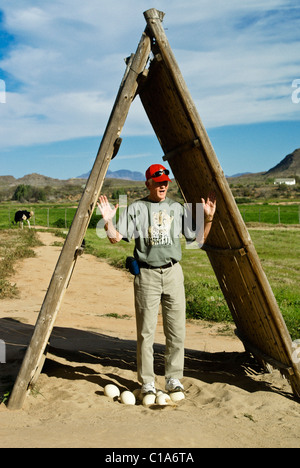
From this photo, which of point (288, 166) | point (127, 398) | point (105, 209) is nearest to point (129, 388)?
point (127, 398)

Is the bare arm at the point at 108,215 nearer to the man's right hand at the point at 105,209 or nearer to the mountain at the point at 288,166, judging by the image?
the man's right hand at the point at 105,209

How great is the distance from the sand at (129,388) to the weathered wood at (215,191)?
1.66ft

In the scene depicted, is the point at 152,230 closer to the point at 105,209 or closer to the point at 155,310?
the point at 105,209

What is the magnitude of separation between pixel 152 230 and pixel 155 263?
0.29 metres

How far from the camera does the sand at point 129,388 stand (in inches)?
133

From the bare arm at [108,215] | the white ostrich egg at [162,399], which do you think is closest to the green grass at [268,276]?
the white ostrich egg at [162,399]

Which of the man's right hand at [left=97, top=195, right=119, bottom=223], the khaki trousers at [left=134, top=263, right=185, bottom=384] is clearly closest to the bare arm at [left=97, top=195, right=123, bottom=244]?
the man's right hand at [left=97, top=195, right=119, bottom=223]

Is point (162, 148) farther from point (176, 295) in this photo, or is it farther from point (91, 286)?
point (91, 286)

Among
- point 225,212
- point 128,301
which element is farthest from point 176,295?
point 128,301

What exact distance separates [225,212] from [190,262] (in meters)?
13.0

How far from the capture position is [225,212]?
4605mm

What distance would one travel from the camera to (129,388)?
4.86m

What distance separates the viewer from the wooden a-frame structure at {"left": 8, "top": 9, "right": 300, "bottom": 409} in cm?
432

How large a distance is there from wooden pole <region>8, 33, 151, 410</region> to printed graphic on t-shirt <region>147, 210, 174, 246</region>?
0.56 metres
